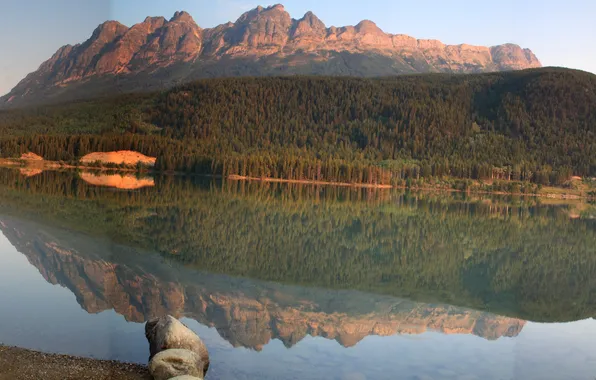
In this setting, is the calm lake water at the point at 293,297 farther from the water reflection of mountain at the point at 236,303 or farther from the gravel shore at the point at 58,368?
the gravel shore at the point at 58,368

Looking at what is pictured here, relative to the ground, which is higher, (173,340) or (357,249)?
(173,340)

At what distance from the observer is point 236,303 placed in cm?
2088

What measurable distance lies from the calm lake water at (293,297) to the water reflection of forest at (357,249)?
0.56 ft

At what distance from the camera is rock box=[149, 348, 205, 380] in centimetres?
1295

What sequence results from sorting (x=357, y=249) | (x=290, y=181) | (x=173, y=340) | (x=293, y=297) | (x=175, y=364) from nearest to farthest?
1. (x=175, y=364)
2. (x=173, y=340)
3. (x=293, y=297)
4. (x=357, y=249)
5. (x=290, y=181)

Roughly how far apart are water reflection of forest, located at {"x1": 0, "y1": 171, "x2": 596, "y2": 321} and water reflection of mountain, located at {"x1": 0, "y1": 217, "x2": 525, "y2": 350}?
6.32 ft

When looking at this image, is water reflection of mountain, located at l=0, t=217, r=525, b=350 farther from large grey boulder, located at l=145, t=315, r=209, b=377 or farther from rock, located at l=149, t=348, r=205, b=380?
rock, located at l=149, t=348, r=205, b=380

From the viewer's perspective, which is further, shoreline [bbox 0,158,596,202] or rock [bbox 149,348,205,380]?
shoreline [bbox 0,158,596,202]

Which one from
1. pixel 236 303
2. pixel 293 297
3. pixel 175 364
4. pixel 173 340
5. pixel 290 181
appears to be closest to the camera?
pixel 175 364

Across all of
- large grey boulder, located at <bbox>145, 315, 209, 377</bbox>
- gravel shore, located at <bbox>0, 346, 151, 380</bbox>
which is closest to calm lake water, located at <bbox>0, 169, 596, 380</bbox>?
large grey boulder, located at <bbox>145, 315, 209, 377</bbox>

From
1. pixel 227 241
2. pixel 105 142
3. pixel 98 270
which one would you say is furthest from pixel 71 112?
pixel 98 270

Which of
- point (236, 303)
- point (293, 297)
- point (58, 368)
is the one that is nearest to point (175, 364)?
point (58, 368)

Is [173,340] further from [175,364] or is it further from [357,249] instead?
[357,249]

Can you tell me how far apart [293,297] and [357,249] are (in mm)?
14556
